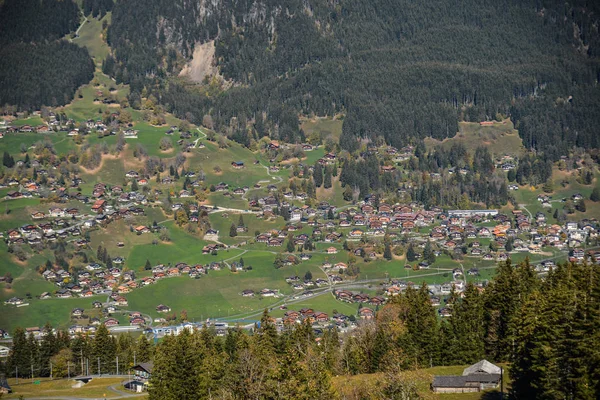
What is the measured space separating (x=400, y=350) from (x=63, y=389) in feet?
143

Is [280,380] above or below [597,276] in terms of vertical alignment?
below

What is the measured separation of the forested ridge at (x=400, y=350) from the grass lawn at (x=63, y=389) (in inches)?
278

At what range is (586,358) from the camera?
70.8 m

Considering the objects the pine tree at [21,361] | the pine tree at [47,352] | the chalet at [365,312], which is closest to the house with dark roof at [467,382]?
the pine tree at [47,352]

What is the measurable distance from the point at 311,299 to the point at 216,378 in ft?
316

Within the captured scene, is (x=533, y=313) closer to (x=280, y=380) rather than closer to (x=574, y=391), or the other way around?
(x=574, y=391)

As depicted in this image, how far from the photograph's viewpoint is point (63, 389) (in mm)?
122125

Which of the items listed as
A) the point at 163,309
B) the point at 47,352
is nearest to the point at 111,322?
the point at 163,309

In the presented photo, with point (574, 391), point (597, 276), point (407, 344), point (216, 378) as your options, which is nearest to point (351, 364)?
point (407, 344)

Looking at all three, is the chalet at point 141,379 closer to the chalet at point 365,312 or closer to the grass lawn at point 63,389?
the grass lawn at point 63,389

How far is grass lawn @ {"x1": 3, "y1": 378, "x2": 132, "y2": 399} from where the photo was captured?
115938mm

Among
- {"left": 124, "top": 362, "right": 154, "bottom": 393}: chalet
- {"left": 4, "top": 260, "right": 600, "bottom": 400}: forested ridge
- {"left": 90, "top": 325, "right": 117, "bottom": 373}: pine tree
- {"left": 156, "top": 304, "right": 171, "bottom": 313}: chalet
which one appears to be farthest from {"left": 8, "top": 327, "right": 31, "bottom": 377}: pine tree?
{"left": 156, "top": 304, "right": 171, "bottom": 313}: chalet

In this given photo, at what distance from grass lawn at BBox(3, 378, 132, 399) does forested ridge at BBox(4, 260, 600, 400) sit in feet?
23.2

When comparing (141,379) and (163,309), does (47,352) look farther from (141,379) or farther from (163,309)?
(163,309)
